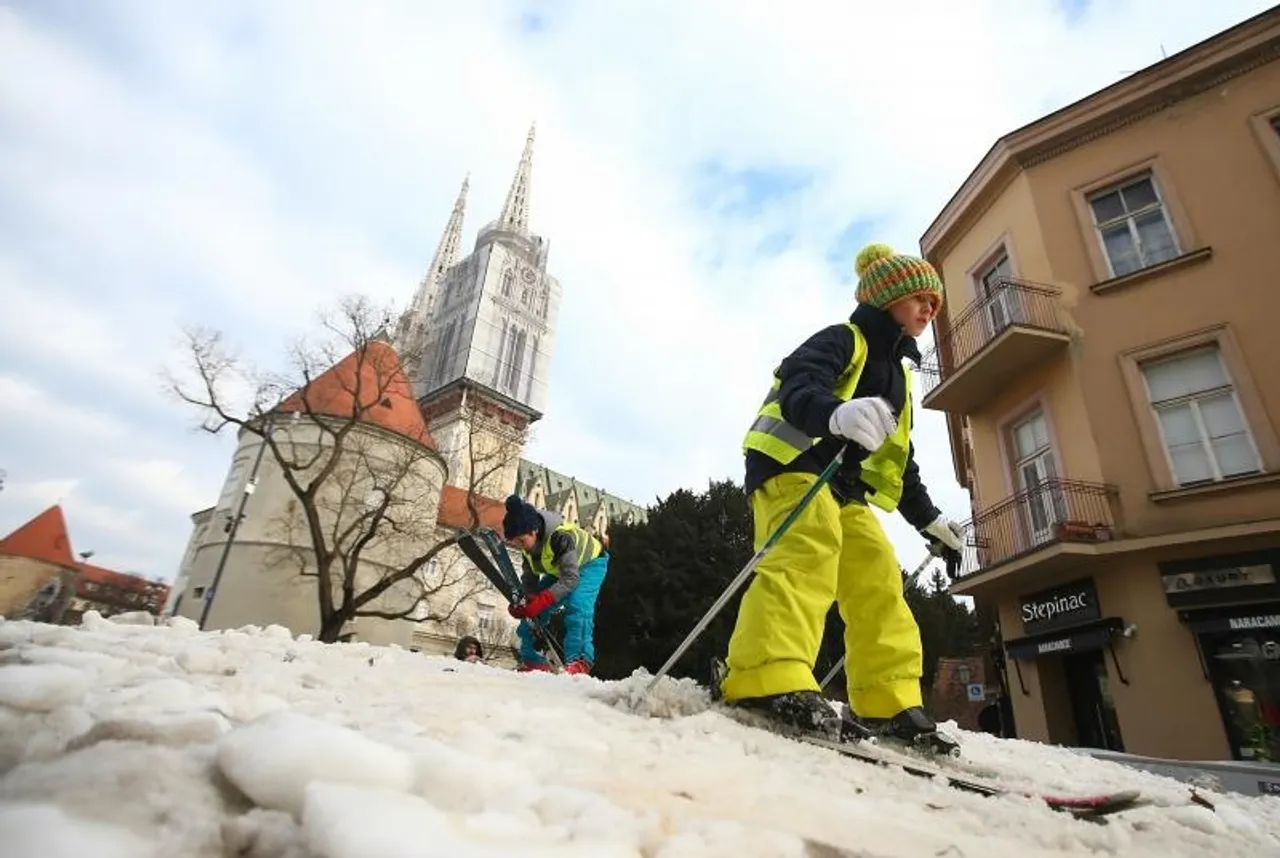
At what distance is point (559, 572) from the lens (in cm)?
623

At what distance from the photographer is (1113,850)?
135 centimetres

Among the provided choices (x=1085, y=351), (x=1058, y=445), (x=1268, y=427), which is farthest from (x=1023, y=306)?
(x=1268, y=427)

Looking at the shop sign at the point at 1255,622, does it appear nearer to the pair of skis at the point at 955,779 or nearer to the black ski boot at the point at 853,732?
the pair of skis at the point at 955,779

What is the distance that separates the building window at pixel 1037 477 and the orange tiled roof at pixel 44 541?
63.4 meters

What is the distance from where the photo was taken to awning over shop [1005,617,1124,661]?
850 cm

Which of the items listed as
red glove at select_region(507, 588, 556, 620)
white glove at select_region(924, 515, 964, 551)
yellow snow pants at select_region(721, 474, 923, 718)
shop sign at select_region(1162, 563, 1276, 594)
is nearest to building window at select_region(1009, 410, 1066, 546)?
shop sign at select_region(1162, 563, 1276, 594)

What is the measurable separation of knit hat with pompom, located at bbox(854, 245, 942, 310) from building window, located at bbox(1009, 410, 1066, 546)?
296 inches

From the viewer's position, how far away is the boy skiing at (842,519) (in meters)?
2.42

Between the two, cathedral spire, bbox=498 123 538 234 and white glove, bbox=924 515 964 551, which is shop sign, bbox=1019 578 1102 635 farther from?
cathedral spire, bbox=498 123 538 234

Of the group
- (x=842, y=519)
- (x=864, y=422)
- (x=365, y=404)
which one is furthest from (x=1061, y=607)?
(x=365, y=404)

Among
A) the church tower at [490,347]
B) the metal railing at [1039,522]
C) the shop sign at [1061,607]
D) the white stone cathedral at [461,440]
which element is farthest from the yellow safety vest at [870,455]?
the church tower at [490,347]

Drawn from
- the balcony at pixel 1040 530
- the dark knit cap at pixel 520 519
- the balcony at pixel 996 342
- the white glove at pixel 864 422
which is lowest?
the white glove at pixel 864 422

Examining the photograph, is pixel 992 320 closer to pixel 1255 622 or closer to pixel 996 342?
pixel 996 342

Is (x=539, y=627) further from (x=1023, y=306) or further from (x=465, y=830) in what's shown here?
(x=1023, y=306)
